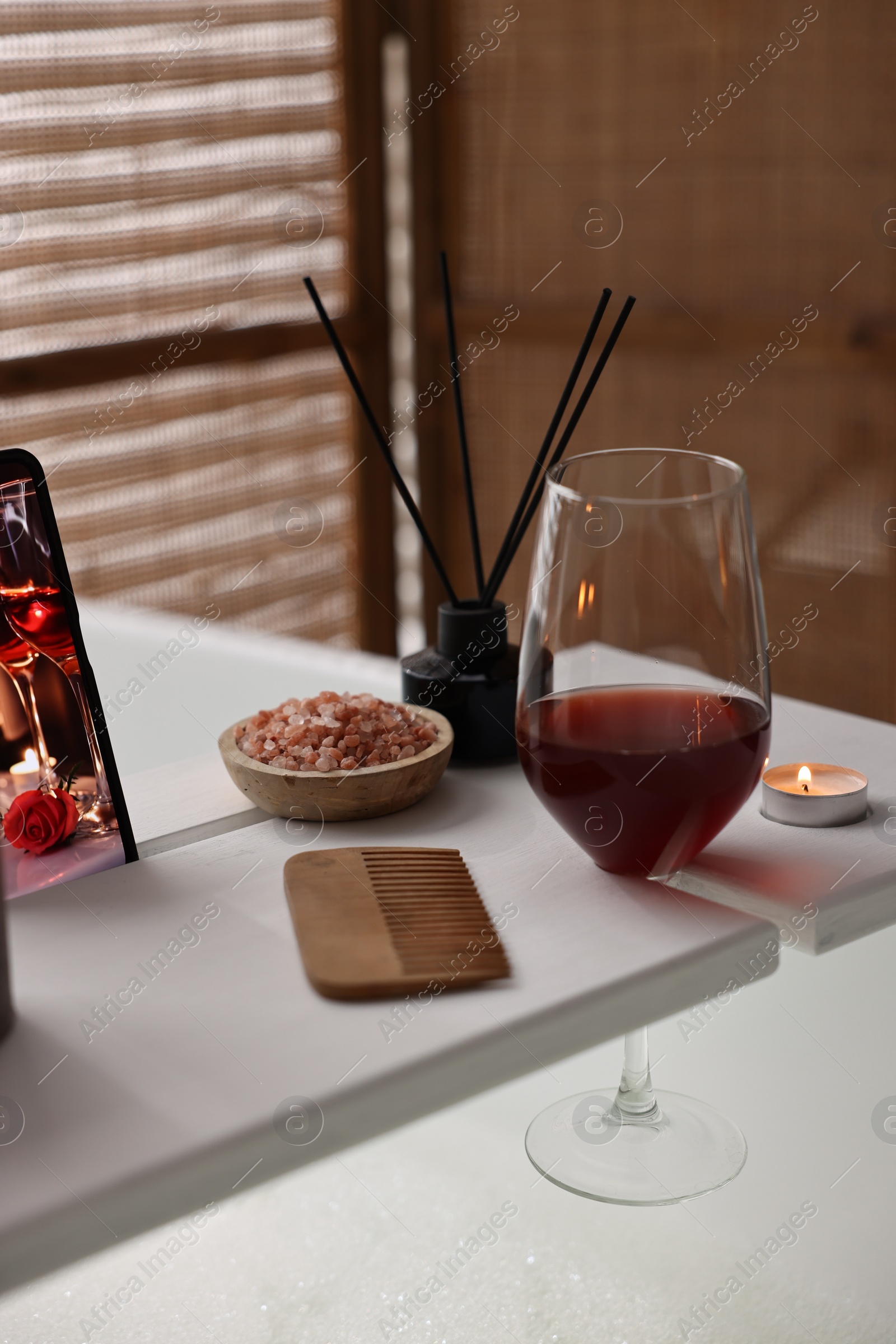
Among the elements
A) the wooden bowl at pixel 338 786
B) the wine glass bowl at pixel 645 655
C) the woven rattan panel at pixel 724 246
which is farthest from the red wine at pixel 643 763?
the woven rattan panel at pixel 724 246

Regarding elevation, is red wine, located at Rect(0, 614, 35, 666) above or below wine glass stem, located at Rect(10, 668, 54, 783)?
above

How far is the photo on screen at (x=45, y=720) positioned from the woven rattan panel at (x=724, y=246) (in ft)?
5.59

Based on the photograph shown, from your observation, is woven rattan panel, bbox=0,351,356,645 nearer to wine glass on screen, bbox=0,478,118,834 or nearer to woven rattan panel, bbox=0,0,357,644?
woven rattan panel, bbox=0,0,357,644

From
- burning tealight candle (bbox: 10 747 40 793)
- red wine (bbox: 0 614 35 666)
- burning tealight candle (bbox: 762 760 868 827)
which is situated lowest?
burning tealight candle (bbox: 762 760 868 827)

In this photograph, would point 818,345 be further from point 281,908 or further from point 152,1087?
point 152,1087

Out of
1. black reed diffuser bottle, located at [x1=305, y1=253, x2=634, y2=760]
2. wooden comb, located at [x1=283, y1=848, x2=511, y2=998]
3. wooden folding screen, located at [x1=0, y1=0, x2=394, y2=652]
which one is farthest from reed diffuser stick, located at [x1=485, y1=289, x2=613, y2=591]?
wooden folding screen, located at [x1=0, y1=0, x2=394, y2=652]

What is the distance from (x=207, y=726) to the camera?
1.25m

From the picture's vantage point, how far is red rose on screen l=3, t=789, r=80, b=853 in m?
0.68

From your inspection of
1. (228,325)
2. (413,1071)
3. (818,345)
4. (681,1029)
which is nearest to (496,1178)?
(681,1029)

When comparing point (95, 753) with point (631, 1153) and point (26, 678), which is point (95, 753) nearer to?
point (26, 678)

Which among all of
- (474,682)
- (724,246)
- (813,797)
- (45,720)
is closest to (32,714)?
(45,720)

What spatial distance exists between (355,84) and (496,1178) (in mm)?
2171

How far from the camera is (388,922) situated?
1.99 ft

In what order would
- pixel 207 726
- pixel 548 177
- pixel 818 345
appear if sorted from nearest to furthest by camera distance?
pixel 207 726 → pixel 818 345 → pixel 548 177
